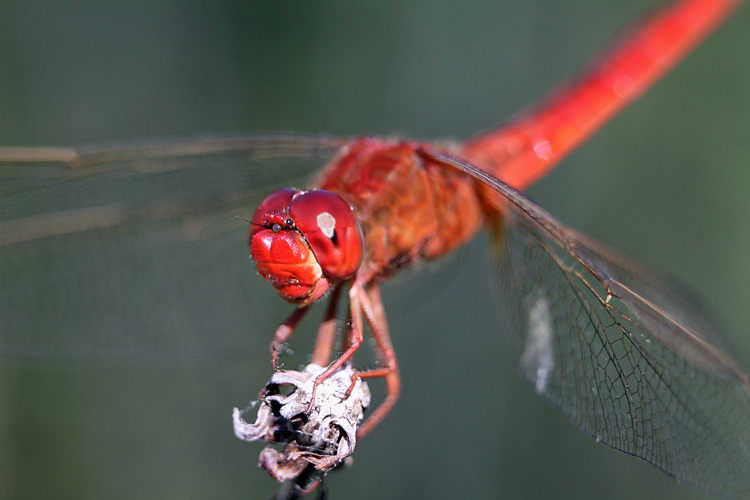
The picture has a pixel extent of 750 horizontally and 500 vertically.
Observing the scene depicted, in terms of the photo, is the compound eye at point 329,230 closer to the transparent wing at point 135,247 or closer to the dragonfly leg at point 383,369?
the dragonfly leg at point 383,369

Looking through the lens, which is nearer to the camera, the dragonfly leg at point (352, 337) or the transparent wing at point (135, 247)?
the dragonfly leg at point (352, 337)

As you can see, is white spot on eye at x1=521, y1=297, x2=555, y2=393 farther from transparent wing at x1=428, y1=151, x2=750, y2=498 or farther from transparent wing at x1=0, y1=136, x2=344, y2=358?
transparent wing at x1=0, y1=136, x2=344, y2=358

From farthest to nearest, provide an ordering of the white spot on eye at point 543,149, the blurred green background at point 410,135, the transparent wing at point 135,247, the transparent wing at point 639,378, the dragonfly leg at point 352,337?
1. the blurred green background at point 410,135
2. the white spot on eye at point 543,149
3. the transparent wing at point 135,247
4. the transparent wing at point 639,378
5. the dragonfly leg at point 352,337

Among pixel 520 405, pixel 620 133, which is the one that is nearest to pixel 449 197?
pixel 520 405

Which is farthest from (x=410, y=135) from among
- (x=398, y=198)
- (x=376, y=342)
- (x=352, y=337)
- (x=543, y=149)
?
(x=352, y=337)

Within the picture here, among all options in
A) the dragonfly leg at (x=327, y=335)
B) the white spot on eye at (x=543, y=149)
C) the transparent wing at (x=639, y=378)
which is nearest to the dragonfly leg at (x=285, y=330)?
the dragonfly leg at (x=327, y=335)

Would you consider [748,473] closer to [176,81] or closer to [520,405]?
[520,405]

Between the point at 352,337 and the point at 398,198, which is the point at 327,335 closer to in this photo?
the point at 352,337

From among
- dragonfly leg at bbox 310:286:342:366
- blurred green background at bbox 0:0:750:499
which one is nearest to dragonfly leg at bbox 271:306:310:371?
dragonfly leg at bbox 310:286:342:366
